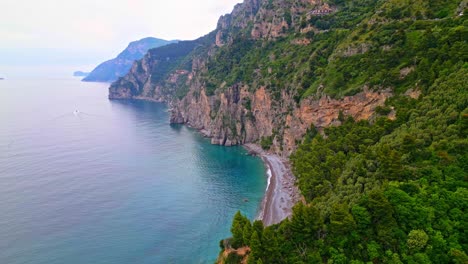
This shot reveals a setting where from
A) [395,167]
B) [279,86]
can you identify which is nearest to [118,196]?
[395,167]

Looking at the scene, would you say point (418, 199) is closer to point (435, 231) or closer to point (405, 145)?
point (435, 231)

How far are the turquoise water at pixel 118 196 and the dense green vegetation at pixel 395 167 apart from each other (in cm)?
1770

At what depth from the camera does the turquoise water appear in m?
57.1

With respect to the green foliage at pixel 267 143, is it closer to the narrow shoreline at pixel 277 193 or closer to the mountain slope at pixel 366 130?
the mountain slope at pixel 366 130

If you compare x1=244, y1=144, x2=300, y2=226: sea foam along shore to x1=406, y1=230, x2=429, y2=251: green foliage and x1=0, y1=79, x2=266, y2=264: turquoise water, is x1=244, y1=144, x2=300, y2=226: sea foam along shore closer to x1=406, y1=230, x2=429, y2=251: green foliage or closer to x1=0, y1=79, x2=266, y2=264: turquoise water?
x1=0, y1=79, x2=266, y2=264: turquoise water

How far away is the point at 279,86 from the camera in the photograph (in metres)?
114

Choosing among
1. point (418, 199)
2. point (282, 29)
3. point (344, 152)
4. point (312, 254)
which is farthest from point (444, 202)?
point (282, 29)

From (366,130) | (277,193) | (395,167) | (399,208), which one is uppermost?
(366,130)

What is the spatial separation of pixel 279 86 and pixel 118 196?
217ft

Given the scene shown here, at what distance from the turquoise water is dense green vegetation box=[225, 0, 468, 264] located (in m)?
17.7

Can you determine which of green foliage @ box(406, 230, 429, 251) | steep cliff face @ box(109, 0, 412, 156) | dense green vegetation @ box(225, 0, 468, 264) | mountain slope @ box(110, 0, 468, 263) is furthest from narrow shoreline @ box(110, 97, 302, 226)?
green foliage @ box(406, 230, 429, 251)

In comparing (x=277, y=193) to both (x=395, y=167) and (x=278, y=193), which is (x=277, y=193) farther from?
(x=395, y=167)

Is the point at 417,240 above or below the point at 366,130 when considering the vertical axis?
below

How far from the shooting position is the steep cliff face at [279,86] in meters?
81.8
